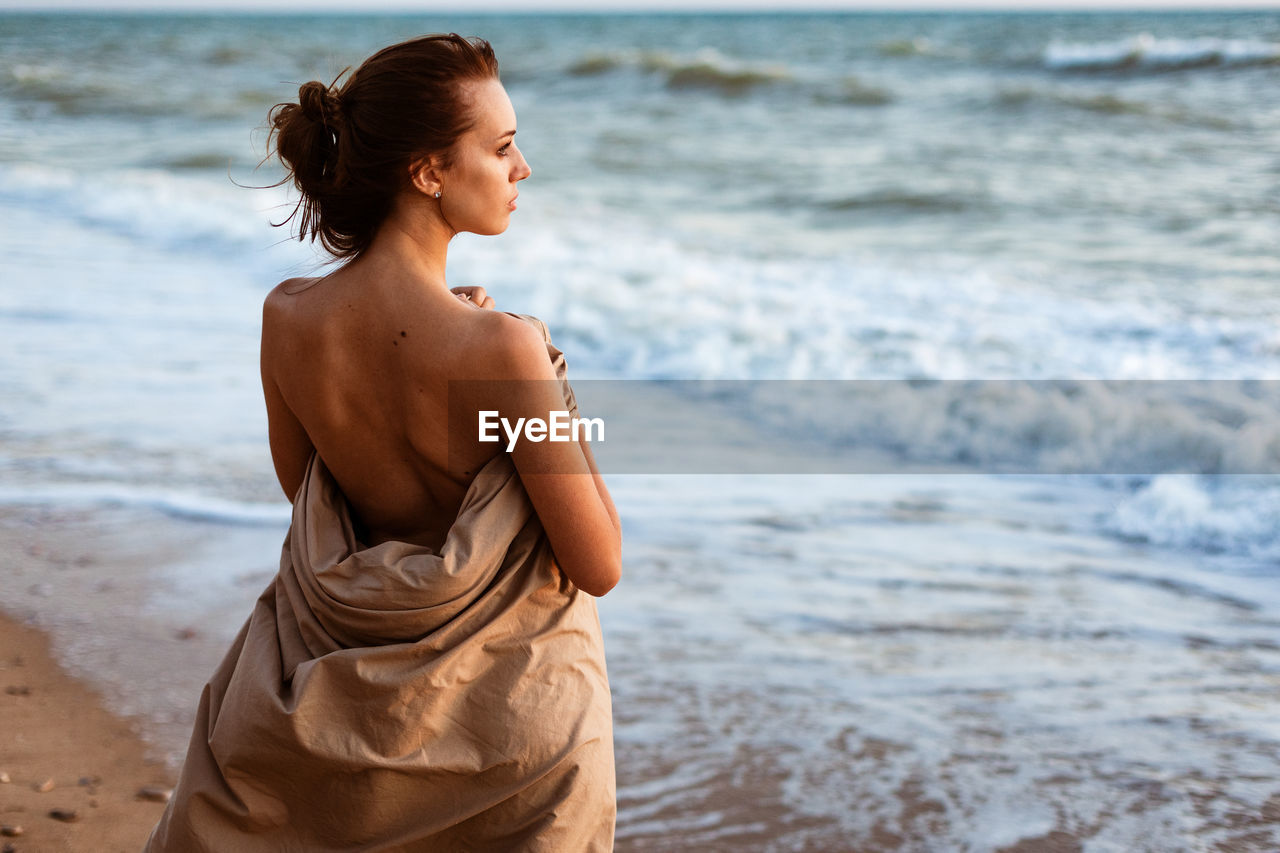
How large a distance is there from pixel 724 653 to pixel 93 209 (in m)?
9.75

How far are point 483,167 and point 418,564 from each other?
0.54m

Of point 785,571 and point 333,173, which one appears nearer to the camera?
point 333,173

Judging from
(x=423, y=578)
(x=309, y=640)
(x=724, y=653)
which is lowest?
(x=724, y=653)

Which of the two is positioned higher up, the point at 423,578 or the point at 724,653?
the point at 423,578

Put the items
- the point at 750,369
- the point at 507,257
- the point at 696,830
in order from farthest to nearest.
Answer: the point at 507,257 < the point at 750,369 < the point at 696,830

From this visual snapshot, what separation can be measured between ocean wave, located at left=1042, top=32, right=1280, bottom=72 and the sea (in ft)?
11.8

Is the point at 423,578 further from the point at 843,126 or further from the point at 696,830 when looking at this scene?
the point at 843,126

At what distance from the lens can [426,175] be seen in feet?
5.22

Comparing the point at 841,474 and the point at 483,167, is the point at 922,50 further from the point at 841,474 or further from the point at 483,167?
the point at 483,167

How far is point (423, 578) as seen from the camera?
4.96ft

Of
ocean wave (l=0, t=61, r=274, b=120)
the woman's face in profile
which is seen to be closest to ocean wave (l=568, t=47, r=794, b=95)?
ocean wave (l=0, t=61, r=274, b=120)

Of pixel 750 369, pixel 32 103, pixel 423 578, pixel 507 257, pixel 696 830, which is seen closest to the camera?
pixel 423 578

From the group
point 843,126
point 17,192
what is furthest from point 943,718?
point 843,126

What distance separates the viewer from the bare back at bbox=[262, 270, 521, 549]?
1543 millimetres
